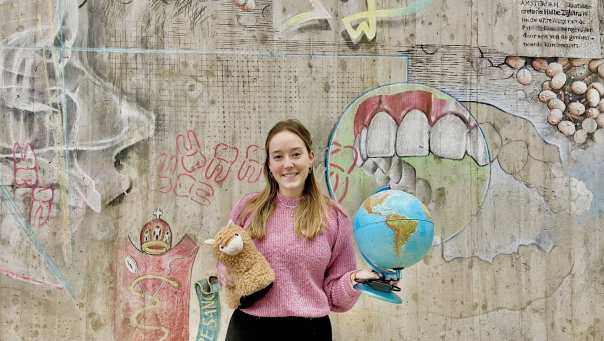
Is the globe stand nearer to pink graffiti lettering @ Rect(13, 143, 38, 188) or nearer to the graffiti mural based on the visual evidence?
the graffiti mural

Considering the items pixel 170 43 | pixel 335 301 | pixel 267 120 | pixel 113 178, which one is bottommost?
pixel 335 301

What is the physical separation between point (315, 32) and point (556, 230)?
224 cm

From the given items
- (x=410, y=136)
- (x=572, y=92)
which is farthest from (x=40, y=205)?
(x=572, y=92)

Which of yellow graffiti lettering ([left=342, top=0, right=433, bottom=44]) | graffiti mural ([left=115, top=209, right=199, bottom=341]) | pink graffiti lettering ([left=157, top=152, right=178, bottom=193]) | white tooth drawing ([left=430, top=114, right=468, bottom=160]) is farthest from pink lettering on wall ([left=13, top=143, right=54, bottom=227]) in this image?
white tooth drawing ([left=430, top=114, right=468, bottom=160])

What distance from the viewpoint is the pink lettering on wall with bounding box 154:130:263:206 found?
4.82m

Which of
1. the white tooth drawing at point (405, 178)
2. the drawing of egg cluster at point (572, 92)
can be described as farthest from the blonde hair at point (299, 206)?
the drawing of egg cluster at point (572, 92)

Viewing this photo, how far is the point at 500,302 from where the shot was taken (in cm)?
508

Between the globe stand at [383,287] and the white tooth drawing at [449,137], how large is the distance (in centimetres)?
213

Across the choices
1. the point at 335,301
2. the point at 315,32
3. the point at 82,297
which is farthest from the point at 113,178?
the point at 335,301

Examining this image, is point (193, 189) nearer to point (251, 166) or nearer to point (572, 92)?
point (251, 166)

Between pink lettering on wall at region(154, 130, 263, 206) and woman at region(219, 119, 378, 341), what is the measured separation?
1.49 metres

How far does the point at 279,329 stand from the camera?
→ 3.18 metres

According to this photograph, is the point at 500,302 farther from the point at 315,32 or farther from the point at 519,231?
the point at 315,32

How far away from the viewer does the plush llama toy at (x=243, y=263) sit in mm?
3135
